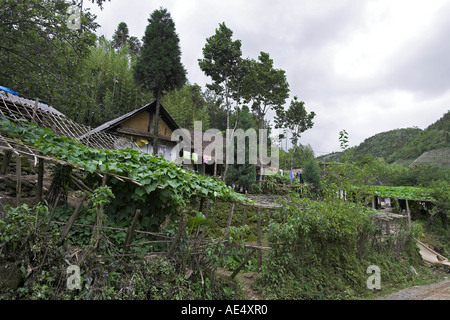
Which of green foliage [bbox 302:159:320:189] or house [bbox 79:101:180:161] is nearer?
house [bbox 79:101:180:161]

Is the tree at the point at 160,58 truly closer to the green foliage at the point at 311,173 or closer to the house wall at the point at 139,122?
the house wall at the point at 139,122

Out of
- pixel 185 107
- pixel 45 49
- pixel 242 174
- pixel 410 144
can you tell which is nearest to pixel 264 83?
pixel 242 174

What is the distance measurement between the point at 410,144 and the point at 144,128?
48.7 m

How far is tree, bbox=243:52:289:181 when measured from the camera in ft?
50.3

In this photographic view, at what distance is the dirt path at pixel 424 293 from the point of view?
624 centimetres

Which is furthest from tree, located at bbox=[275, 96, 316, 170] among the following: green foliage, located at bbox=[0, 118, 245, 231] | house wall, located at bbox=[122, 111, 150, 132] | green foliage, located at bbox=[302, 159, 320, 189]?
green foliage, located at bbox=[0, 118, 245, 231]

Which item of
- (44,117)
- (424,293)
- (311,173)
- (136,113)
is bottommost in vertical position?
(424,293)

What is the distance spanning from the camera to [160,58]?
443 inches

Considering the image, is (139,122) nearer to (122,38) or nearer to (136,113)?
(136,113)

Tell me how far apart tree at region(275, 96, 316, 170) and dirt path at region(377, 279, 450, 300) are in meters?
17.8

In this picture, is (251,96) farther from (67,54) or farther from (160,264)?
(160,264)

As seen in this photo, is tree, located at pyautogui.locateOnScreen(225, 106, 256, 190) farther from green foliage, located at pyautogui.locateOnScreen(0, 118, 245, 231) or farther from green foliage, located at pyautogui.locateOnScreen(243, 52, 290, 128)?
green foliage, located at pyautogui.locateOnScreen(0, 118, 245, 231)

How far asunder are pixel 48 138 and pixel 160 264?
2285 mm

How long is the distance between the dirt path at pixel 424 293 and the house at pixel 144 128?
10.6 m
